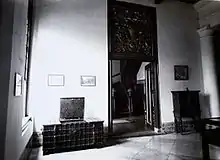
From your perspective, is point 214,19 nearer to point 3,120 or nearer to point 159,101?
point 159,101

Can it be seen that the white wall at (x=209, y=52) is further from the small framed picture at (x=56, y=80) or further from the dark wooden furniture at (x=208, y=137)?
the small framed picture at (x=56, y=80)

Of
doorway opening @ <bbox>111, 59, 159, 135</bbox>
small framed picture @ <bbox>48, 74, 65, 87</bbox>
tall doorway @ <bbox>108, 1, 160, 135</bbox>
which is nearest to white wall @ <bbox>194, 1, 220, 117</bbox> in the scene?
tall doorway @ <bbox>108, 1, 160, 135</bbox>

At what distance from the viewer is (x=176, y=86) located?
511 centimetres

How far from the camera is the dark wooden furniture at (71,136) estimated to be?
3.27 meters

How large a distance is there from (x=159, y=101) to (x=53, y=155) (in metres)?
3.19

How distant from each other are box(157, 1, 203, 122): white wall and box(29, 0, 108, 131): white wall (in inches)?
70.6

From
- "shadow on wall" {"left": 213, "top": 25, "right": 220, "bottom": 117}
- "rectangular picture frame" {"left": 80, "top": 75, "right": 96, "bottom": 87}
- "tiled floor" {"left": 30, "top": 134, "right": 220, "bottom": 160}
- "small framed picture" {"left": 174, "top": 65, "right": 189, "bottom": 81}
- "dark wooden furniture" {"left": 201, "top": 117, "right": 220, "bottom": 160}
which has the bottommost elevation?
"tiled floor" {"left": 30, "top": 134, "right": 220, "bottom": 160}

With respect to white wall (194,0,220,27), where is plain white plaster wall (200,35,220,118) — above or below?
below

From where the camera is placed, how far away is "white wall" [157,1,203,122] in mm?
4988

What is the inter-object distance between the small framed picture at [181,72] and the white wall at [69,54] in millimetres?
2273

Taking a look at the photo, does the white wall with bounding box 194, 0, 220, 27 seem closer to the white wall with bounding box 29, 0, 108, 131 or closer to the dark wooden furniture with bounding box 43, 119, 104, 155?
the white wall with bounding box 29, 0, 108, 131

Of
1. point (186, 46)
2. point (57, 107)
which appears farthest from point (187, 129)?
point (57, 107)

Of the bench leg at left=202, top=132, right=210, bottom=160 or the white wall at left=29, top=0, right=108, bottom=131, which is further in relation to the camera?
the white wall at left=29, top=0, right=108, bottom=131

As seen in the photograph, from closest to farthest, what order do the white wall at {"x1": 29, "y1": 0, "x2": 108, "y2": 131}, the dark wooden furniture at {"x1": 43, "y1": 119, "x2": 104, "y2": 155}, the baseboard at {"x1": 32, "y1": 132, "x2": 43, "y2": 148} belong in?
the dark wooden furniture at {"x1": 43, "y1": 119, "x2": 104, "y2": 155}
the baseboard at {"x1": 32, "y1": 132, "x2": 43, "y2": 148}
the white wall at {"x1": 29, "y1": 0, "x2": 108, "y2": 131}
